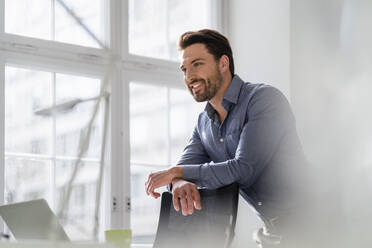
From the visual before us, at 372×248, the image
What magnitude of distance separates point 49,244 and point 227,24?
11.6 feet

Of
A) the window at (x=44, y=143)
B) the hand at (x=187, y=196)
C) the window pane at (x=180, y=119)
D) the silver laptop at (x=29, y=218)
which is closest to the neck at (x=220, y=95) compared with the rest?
the hand at (x=187, y=196)

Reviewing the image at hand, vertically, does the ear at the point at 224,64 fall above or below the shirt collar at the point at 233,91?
above

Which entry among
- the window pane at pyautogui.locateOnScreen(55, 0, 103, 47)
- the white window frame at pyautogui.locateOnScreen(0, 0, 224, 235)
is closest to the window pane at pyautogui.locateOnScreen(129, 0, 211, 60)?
the white window frame at pyautogui.locateOnScreen(0, 0, 224, 235)

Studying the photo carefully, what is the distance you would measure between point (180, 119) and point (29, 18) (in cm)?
113

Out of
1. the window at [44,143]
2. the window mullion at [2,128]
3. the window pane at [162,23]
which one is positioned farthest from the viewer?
the window pane at [162,23]

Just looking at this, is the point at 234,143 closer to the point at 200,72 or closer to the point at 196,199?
the point at 200,72

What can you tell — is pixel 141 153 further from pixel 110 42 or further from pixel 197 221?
pixel 197 221

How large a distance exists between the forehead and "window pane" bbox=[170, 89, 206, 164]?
1061 mm

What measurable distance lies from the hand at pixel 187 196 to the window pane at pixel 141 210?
136cm

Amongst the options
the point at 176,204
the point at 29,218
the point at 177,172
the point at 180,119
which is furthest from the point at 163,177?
the point at 180,119

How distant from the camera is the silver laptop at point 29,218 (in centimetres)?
158

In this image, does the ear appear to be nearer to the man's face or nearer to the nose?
the man's face

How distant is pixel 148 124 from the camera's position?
369 centimetres

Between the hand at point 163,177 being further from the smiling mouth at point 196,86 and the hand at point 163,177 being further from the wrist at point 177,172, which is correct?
the smiling mouth at point 196,86
